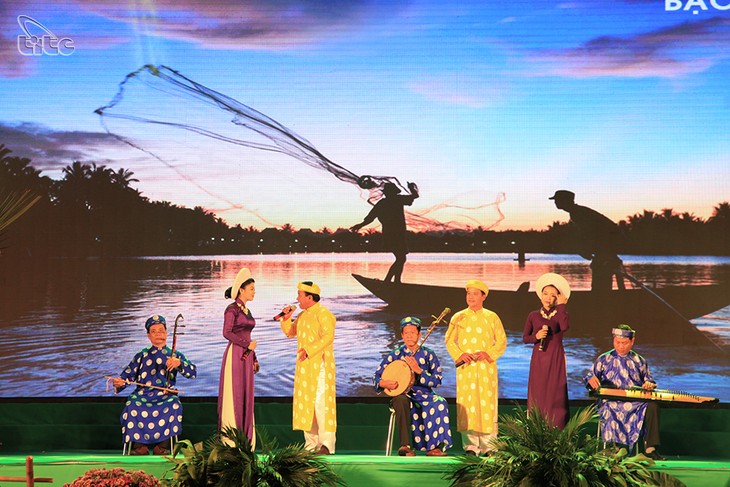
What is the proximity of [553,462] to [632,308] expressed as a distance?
356 centimetres

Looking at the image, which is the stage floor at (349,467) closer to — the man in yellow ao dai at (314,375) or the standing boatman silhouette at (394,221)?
the man in yellow ao dai at (314,375)

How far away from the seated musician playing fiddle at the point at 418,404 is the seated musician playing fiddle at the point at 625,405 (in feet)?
3.29

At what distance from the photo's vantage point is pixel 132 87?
7844mm

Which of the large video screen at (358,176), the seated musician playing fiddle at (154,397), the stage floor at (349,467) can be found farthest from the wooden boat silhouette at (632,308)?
the stage floor at (349,467)

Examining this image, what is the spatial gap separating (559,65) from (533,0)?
0.58 meters

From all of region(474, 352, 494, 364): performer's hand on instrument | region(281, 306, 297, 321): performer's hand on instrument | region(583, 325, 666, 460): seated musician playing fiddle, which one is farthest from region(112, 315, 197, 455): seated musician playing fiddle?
region(583, 325, 666, 460): seated musician playing fiddle

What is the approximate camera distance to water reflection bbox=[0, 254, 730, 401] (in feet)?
25.0

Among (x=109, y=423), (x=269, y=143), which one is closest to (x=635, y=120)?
(x=269, y=143)

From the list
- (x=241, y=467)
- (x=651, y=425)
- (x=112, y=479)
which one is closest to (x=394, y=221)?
(x=651, y=425)

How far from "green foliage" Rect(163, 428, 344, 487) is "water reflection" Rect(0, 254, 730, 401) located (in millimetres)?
2812

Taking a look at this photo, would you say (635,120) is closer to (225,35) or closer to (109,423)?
(225,35)

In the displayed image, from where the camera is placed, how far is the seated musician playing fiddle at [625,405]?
6121 millimetres

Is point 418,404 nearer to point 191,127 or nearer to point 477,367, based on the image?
point 477,367

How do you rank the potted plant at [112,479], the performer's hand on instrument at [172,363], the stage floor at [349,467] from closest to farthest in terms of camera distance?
1. the potted plant at [112,479]
2. the stage floor at [349,467]
3. the performer's hand on instrument at [172,363]
